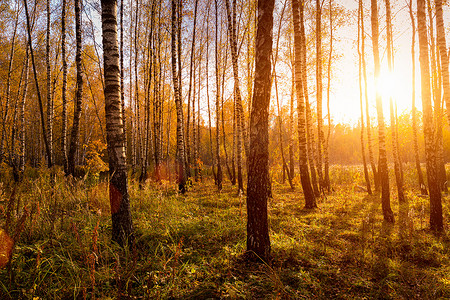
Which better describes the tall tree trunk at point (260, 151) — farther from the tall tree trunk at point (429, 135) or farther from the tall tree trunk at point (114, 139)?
the tall tree trunk at point (429, 135)

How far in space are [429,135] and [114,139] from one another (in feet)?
23.4

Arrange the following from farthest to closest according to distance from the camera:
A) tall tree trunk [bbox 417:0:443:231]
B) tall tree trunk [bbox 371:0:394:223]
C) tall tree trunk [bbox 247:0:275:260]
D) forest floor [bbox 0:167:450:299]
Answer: tall tree trunk [bbox 371:0:394:223] → tall tree trunk [bbox 417:0:443:231] → tall tree trunk [bbox 247:0:275:260] → forest floor [bbox 0:167:450:299]

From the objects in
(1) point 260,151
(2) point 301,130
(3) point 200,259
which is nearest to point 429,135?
(2) point 301,130

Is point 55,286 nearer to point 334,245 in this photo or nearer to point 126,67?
point 334,245

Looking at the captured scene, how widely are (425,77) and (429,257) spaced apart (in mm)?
4405

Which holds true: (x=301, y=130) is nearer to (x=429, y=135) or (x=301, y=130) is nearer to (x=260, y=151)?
(x=429, y=135)

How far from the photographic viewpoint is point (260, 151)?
3197 millimetres

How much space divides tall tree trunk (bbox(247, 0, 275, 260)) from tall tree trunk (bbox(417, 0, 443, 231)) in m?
4.78

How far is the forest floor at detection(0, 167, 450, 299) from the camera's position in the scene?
224 cm

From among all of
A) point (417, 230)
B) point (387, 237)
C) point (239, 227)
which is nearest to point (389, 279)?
point (387, 237)

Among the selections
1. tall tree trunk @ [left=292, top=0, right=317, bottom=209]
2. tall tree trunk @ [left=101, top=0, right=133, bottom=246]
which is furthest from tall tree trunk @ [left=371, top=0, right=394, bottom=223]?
tall tree trunk @ [left=101, top=0, right=133, bottom=246]

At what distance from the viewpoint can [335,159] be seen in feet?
199

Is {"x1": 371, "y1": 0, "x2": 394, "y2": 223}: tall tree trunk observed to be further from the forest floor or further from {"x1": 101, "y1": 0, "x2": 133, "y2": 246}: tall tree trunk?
{"x1": 101, "y1": 0, "x2": 133, "y2": 246}: tall tree trunk

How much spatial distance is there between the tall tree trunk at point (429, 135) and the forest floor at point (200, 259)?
0.48 m
